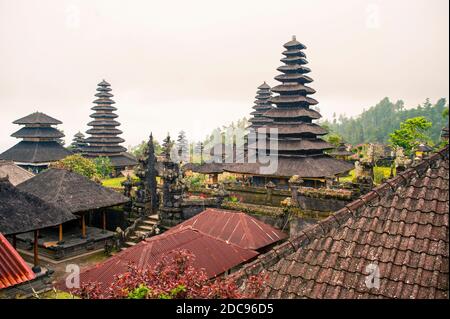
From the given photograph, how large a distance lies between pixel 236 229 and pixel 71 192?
10848 mm

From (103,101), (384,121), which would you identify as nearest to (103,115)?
(103,101)

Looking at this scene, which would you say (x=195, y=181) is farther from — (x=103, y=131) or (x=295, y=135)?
(x=103, y=131)

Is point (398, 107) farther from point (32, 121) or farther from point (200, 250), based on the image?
point (200, 250)

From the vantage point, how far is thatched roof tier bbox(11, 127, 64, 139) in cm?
4319

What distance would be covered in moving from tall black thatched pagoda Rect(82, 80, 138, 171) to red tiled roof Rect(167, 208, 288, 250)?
3331 cm

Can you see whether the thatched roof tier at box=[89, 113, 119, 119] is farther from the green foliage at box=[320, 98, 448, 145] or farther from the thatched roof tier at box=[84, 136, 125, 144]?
the green foliage at box=[320, 98, 448, 145]

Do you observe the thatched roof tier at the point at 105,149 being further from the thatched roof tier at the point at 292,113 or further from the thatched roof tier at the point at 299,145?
the thatched roof tier at the point at 299,145

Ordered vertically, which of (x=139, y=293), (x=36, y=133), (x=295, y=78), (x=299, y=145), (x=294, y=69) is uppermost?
(x=294, y=69)

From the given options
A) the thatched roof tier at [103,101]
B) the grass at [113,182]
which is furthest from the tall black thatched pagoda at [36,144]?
the grass at [113,182]

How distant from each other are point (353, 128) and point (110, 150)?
306ft

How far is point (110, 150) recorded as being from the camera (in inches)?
1843

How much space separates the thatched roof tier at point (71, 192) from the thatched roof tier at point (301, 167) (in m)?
9.28

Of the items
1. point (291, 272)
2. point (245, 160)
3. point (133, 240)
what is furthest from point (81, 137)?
point (291, 272)

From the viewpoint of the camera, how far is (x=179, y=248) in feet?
37.4
